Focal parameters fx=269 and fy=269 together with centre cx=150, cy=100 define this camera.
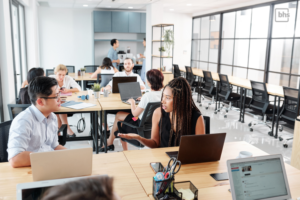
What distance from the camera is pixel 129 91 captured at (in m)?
3.84

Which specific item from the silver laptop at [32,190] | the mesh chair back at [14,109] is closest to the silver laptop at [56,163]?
the silver laptop at [32,190]

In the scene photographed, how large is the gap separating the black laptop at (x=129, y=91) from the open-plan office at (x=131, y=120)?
0.05ft

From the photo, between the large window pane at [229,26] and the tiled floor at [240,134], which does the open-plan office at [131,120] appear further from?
the large window pane at [229,26]

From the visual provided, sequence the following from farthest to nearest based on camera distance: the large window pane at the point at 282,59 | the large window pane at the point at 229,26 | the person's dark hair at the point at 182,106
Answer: the large window pane at the point at 229,26 < the large window pane at the point at 282,59 < the person's dark hair at the point at 182,106

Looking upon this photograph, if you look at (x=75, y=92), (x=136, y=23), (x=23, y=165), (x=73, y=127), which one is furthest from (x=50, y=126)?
(x=136, y=23)

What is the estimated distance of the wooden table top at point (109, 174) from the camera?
1.38m

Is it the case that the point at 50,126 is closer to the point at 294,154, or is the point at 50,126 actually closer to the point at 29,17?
the point at 294,154

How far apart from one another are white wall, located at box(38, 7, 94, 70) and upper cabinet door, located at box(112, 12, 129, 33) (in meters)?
0.95

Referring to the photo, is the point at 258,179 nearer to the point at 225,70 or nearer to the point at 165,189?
the point at 165,189

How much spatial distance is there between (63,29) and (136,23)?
2528 mm

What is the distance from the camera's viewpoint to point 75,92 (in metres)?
4.30

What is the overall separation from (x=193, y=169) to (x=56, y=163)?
0.82m

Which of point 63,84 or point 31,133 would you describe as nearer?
point 31,133

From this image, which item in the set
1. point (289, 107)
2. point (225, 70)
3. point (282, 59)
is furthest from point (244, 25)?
point (289, 107)
